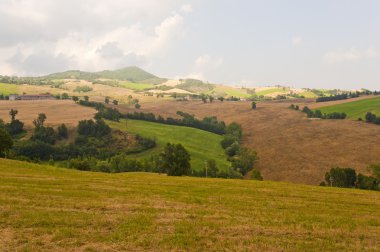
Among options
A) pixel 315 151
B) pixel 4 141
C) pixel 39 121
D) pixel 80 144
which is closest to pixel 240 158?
pixel 315 151

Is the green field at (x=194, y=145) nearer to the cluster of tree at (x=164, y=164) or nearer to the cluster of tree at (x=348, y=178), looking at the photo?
the cluster of tree at (x=164, y=164)

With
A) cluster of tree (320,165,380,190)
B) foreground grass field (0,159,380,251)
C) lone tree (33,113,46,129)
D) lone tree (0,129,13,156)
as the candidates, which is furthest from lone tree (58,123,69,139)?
foreground grass field (0,159,380,251)

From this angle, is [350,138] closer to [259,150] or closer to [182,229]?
[259,150]

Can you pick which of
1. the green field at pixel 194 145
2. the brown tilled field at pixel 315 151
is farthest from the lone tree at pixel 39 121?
the brown tilled field at pixel 315 151

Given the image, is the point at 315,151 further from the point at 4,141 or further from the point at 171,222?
the point at 171,222

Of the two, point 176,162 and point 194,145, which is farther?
point 194,145

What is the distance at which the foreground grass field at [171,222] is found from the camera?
19.7 m

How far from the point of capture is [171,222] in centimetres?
2411

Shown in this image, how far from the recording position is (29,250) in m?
18.0

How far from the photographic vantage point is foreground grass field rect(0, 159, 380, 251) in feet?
64.6

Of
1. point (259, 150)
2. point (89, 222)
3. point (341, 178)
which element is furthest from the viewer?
point (259, 150)

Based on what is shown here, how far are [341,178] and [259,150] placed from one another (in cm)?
7280

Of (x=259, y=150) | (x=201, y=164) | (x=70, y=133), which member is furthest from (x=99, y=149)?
(x=259, y=150)

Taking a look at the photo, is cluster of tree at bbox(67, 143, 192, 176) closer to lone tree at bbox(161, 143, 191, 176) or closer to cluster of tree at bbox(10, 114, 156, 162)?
lone tree at bbox(161, 143, 191, 176)
